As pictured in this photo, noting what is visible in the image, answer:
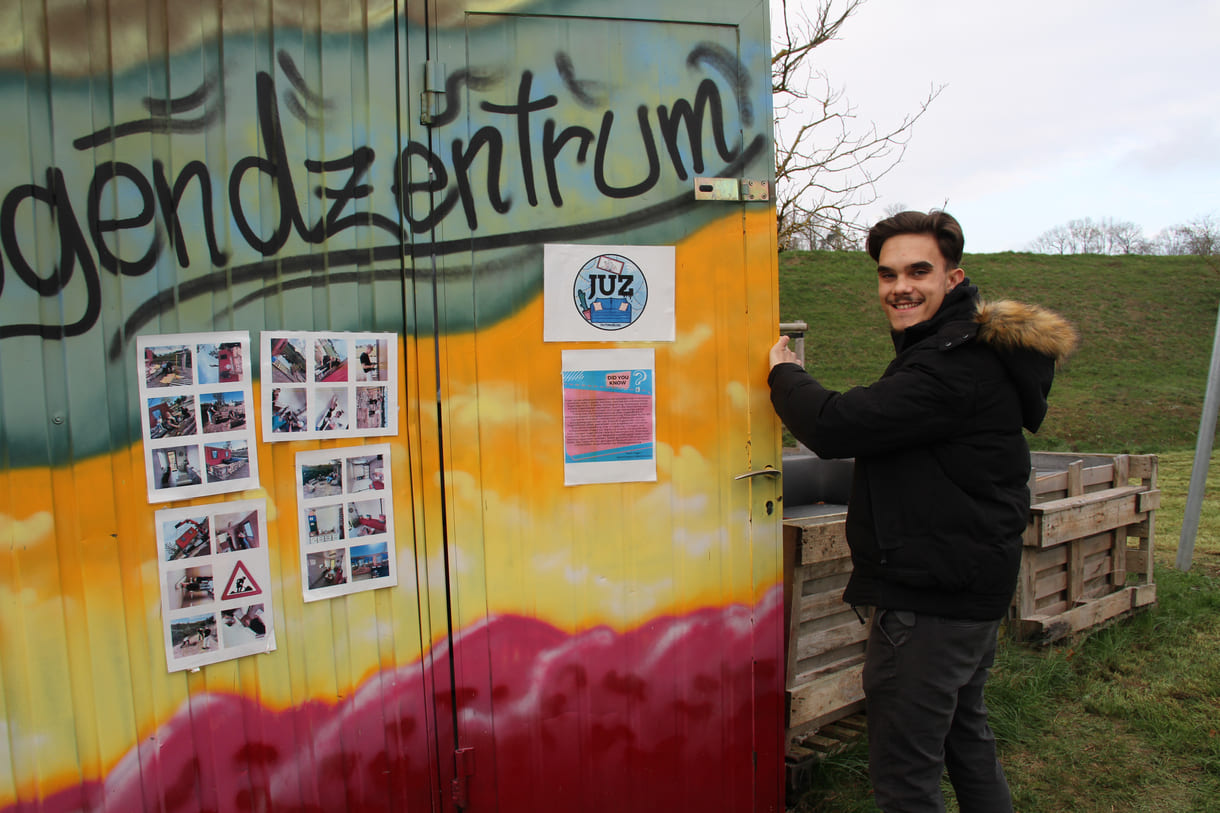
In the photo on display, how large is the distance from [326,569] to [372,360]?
2.14ft

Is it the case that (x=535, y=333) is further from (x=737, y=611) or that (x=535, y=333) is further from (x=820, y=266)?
(x=820, y=266)

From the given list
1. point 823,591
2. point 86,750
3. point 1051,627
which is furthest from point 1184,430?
point 86,750

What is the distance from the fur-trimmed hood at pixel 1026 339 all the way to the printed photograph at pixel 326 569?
201 centimetres

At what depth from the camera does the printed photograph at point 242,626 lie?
232 centimetres

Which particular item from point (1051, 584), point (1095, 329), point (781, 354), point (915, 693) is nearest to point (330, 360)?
point (781, 354)

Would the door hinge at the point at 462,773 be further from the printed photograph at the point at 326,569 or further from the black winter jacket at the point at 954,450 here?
the black winter jacket at the point at 954,450

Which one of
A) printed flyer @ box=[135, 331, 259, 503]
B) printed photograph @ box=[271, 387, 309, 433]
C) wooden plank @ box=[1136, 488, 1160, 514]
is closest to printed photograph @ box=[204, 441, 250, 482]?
printed flyer @ box=[135, 331, 259, 503]

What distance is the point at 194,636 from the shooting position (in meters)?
2.29

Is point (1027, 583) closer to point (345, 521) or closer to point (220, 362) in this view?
point (345, 521)

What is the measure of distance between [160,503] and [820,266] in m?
25.6

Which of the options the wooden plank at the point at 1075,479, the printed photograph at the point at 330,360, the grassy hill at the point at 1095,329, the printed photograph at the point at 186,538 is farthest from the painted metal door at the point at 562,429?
the grassy hill at the point at 1095,329

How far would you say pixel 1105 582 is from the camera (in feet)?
17.4

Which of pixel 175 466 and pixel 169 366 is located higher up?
pixel 169 366

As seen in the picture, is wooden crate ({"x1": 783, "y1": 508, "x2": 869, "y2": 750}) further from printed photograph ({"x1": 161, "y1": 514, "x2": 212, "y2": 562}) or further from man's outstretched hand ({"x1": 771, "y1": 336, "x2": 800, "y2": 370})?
printed photograph ({"x1": 161, "y1": 514, "x2": 212, "y2": 562})
